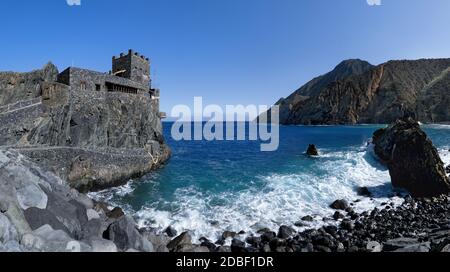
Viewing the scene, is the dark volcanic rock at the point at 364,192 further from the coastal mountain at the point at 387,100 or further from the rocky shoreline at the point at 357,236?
the coastal mountain at the point at 387,100

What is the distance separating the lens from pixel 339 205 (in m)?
26.8

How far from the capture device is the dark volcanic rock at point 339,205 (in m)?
26.7

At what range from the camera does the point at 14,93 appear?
35.1 metres

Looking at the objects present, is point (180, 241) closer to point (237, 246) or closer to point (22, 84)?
point (237, 246)

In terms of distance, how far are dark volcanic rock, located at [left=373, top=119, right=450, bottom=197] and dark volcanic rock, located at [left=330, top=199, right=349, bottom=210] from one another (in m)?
8.78

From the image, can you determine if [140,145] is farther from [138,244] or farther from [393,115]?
[393,115]

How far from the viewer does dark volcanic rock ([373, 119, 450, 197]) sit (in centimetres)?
2930

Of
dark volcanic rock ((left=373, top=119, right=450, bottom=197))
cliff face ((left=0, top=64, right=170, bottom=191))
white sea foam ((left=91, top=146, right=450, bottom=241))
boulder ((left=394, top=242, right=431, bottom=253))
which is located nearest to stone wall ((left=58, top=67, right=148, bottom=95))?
cliff face ((left=0, top=64, right=170, bottom=191))

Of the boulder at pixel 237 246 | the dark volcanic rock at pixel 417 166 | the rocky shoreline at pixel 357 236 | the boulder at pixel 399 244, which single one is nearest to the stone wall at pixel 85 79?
the rocky shoreline at pixel 357 236

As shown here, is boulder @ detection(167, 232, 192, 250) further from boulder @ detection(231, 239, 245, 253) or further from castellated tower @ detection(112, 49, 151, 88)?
castellated tower @ detection(112, 49, 151, 88)

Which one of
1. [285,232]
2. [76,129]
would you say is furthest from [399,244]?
[76,129]
